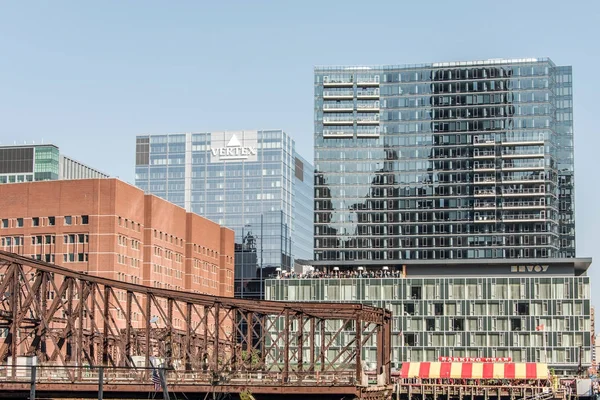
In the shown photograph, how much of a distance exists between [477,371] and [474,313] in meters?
35.1

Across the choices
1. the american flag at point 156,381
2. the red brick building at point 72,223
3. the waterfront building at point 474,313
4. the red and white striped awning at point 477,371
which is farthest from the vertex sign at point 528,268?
the american flag at point 156,381

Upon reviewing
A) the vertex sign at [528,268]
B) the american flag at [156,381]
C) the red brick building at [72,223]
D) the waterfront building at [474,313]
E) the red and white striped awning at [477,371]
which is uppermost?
the red brick building at [72,223]

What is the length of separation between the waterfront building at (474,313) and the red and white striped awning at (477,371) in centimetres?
2474

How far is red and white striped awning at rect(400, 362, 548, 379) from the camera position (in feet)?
449

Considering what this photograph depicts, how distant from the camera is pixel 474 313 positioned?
174 metres

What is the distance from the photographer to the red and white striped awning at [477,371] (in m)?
137

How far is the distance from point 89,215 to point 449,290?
59.8 meters

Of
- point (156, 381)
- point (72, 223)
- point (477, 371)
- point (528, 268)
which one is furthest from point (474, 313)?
point (156, 381)

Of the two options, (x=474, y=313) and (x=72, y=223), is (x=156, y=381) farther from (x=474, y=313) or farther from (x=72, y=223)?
(x=474, y=313)

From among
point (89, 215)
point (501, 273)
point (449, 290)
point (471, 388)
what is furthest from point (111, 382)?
point (501, 273)

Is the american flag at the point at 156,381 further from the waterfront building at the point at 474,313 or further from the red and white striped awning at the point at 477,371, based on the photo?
the waterfront building at the point at 474,313

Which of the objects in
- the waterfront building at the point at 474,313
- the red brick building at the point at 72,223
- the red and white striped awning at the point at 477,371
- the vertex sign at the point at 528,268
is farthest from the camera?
the vertex sign at the point at 528,268

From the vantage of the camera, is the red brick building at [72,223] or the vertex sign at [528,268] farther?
the vertex sign at [528,268]

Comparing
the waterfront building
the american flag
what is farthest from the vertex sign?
the american flag
